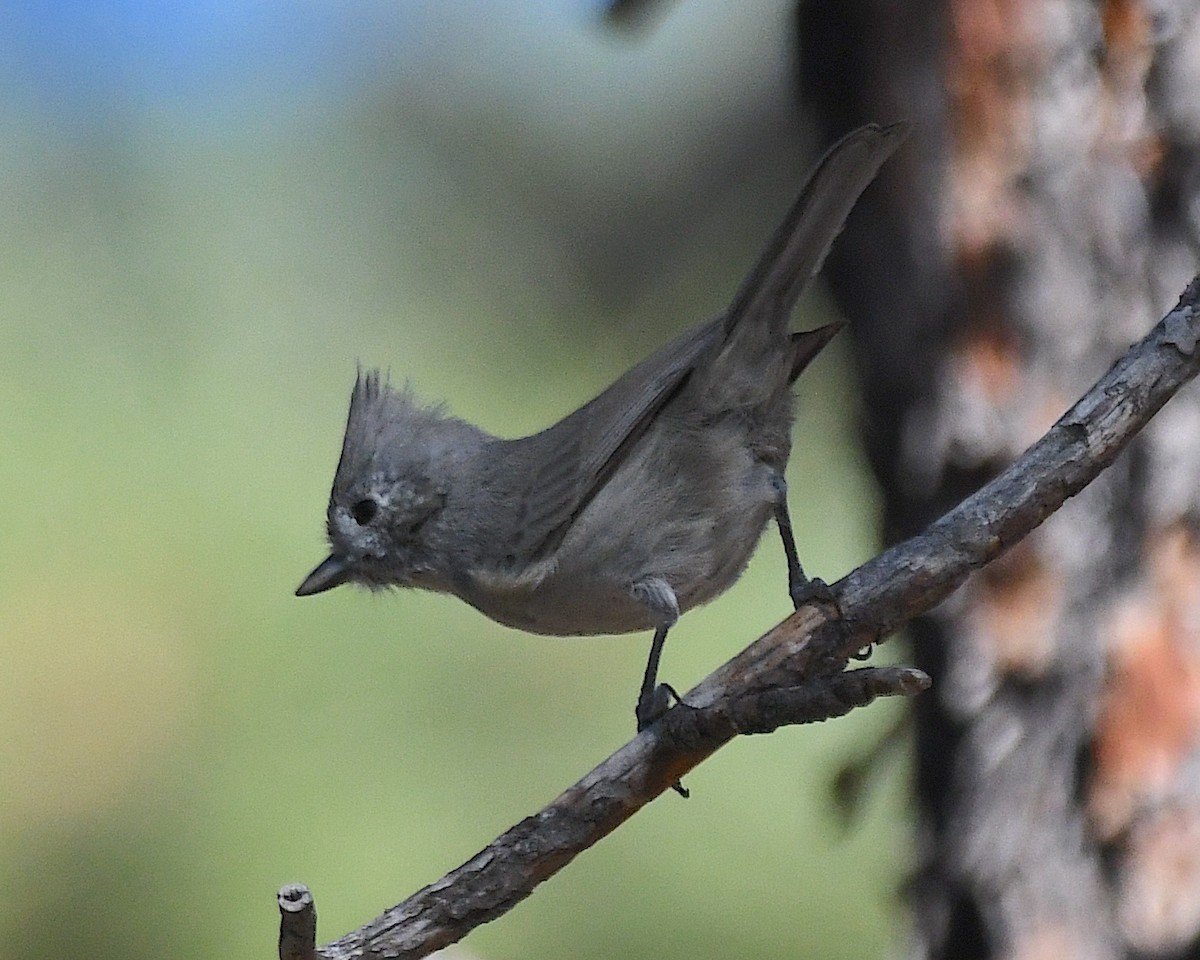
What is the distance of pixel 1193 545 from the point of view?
7.23 ft

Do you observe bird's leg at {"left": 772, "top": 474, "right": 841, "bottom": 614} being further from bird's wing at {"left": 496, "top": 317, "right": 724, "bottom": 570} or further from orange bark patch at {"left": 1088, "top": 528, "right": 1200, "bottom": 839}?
orange bark patch at {"left": 1088, "top": 528, "right": 1200, "bottom": 839}

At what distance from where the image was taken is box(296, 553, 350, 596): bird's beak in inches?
74.8

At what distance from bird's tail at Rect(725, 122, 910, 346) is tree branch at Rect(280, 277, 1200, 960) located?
0.40m

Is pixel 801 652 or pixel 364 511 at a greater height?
pixel 364 511

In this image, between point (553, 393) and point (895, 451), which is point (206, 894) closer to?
Answer: point (553, 393)

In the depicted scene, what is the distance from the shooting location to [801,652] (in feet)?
5.18

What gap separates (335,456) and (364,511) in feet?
2.29

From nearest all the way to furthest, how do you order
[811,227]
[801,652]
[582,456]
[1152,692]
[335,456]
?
[801,652], [811,227], [582,456], [1152,692], [335,456]

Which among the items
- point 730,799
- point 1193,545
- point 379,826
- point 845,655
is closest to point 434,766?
point 379,826

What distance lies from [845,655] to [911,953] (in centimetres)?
115

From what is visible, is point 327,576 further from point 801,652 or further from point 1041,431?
point 1041,431

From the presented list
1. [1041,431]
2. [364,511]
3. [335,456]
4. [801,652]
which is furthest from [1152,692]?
[335,456]

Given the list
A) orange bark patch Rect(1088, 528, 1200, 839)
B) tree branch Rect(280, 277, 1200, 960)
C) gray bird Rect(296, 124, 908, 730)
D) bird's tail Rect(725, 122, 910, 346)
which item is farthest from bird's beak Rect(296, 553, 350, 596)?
orange bark patch Rect(1088, 528, 1200, 839)

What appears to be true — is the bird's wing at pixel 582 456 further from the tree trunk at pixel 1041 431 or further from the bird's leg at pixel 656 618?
the tree trunk at pixel 1041 431
